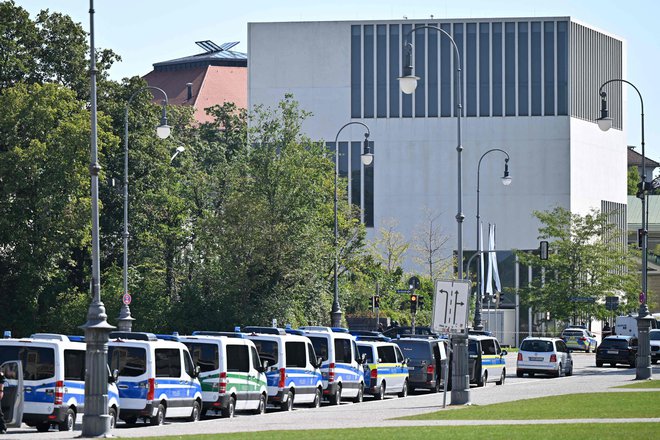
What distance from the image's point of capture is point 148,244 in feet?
211

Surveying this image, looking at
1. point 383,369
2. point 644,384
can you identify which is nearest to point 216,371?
point 383,369

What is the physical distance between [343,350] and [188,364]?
8153 mm

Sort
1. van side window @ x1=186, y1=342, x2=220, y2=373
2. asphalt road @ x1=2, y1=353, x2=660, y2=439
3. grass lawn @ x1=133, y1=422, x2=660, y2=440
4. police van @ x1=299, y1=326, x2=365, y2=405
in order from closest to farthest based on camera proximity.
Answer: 1. grass lawn @ x1=133, y1=422, x2=660, y2=440
2. asphalt road @ x1=2, y1=353, x2=660, y2=439
3. van side window @ x1=186, y1=342, x2=220, y2=373
4. police van @ x1=299, y1=326, x2=365, y2=405

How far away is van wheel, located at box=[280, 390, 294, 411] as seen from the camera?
34.7m

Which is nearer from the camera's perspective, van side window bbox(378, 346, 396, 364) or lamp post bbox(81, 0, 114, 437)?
lamp post bbox(81, 0, 114, 437)

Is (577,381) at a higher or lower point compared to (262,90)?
lower

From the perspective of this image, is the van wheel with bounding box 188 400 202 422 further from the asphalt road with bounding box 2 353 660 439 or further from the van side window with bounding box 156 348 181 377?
the van side window with bounding box 156 348 181 377

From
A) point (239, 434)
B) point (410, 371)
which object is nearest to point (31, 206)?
point (410, 371)

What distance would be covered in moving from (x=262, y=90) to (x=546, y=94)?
2213cm

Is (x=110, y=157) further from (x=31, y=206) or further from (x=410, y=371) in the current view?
(x=410, y=371)

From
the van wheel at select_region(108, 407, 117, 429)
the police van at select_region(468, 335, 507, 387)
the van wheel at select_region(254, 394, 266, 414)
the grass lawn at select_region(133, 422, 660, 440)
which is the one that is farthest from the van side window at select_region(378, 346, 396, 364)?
the grass lawn at select_region(133, 422, 660, 440)

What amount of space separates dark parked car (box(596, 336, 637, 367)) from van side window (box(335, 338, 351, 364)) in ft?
89.4

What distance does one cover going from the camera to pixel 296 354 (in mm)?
35031

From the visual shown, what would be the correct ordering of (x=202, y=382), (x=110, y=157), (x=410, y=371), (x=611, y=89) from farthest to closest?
(x=611, y=89) → (x=110, y=157) → (x=410, y=371) → (x=202, y=382)
